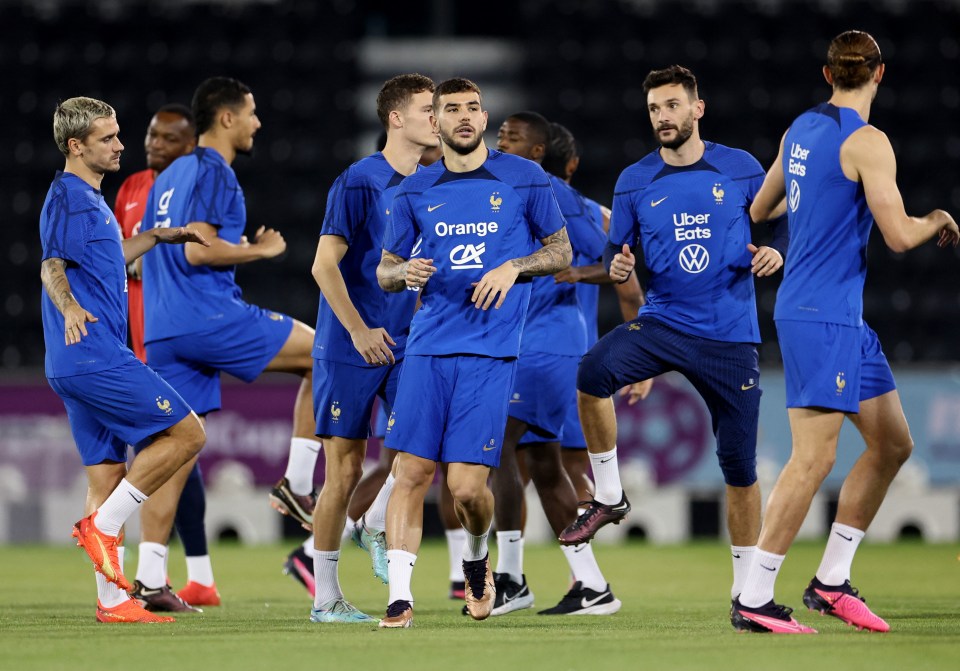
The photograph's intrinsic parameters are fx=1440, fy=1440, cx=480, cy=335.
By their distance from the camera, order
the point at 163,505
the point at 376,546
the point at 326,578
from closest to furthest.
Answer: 1. the point at 326,578
2. the point at 376,546
3. the point at 163,505

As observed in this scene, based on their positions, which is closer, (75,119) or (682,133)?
(682,133)

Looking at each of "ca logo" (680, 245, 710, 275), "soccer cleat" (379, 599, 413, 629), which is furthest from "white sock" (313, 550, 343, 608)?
"ca logo" (680, 245, 710, 275)

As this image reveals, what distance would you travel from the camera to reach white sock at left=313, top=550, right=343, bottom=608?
22.1 feet

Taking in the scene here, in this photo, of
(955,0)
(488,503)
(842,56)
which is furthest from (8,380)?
(955,0)

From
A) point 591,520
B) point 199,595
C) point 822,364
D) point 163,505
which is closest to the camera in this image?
point 822,364

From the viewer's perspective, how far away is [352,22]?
16.7 metres

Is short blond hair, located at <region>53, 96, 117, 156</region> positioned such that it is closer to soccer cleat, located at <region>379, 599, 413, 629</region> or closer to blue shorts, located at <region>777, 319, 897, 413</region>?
soccer cleat, located at <region>379, 599, 413, 629</region>

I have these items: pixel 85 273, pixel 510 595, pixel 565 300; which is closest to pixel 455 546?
pixel 510 595

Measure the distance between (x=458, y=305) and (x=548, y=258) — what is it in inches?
17.4

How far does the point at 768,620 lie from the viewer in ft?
19.1

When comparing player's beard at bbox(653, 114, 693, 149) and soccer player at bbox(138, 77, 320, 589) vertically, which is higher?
player's beard at bbox(653, 114, 693, 149)

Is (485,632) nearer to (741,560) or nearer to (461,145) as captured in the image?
(741,560)

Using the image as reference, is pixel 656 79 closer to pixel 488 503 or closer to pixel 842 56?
pixel 842 56

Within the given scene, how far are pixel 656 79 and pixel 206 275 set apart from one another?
2718 mm
